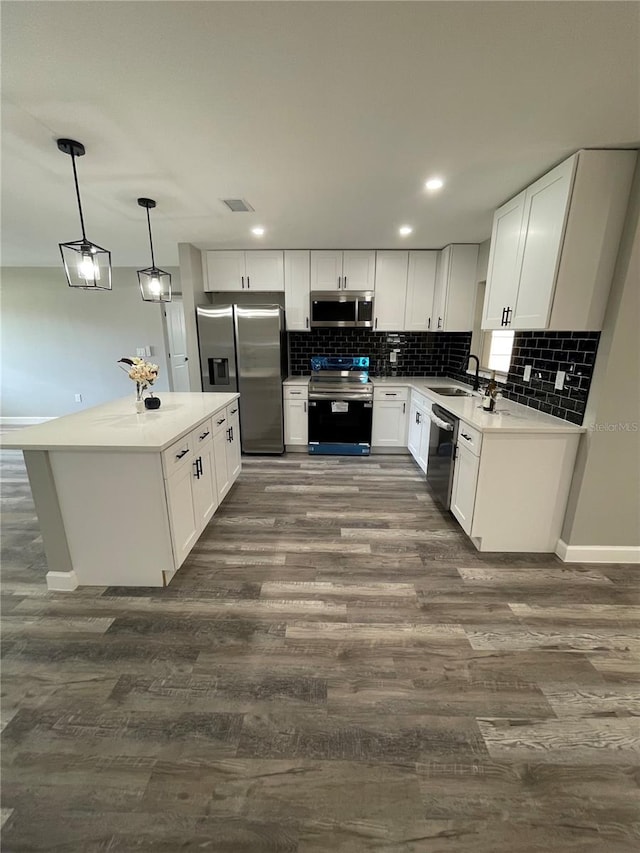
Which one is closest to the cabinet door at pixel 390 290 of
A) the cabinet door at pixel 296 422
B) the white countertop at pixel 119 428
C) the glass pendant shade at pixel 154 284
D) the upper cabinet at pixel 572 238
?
the cabinet door at pixel 296 422

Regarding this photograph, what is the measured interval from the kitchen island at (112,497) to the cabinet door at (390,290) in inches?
113

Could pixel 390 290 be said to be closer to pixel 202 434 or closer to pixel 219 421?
pixel 219 421

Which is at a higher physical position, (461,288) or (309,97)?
(309,97)

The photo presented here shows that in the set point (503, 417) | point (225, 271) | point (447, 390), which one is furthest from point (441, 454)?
point (225, 271)

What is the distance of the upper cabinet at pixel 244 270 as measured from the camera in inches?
158

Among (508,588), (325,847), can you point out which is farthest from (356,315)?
(325,847)

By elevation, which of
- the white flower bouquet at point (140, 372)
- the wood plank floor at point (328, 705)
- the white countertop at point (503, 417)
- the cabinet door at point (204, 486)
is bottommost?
the wood plank floor at point (328, 705)

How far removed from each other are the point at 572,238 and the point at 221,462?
2896 mm

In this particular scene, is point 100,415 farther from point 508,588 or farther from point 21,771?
point 508,588

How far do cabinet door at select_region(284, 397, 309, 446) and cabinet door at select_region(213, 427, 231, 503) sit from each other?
123cm

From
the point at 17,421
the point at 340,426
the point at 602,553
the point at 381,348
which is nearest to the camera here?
the point at 602,553

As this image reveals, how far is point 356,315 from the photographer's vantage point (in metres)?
4.10

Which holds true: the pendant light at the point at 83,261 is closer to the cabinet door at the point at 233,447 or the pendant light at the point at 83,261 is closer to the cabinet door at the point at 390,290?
the cabinet door at the point at 233,447

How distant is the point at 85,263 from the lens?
189cm
